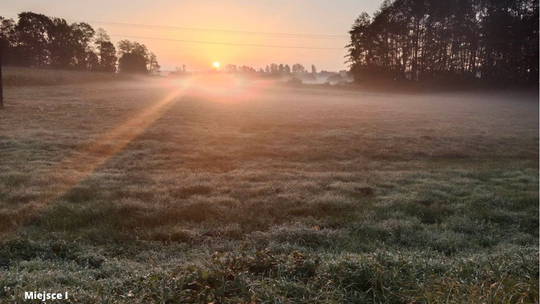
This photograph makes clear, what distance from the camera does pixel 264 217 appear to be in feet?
21.1

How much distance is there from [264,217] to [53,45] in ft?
180

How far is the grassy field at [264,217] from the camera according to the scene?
134 inches

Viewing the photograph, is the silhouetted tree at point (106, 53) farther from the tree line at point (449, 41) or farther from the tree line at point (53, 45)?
the tree line at point (449, 41)

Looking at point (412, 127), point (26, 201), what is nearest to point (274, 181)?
point (26, 201)

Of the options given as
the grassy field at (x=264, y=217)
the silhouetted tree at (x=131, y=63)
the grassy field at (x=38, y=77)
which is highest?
the silhouetted tree at (x=131, y=63)

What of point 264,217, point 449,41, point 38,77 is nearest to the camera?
point 264,217

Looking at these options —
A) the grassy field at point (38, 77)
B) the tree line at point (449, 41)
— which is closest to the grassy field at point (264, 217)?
the grassy field at point (38, 77)

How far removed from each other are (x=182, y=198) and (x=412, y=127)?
629 inches

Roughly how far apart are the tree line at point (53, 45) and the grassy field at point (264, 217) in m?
34.9

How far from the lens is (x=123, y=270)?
4062mm

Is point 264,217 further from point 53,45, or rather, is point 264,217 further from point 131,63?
point 131,63

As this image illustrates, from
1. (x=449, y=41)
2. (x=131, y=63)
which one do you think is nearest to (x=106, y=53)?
(x=131, y=63)

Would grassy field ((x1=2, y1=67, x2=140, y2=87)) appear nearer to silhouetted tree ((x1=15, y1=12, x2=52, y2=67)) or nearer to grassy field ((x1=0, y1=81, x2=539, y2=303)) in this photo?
silhouetted tree ((x1=15, y1=12, x2=52, y2=67))

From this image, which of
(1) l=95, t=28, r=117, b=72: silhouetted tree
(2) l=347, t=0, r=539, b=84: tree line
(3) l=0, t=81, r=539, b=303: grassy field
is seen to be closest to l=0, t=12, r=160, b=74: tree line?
(1) l=95, t=28, r=117, b=72: silhouetted tree
